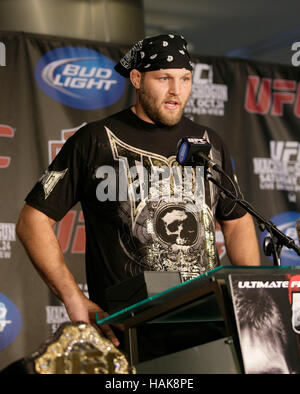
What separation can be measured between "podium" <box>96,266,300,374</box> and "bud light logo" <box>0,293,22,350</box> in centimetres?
210

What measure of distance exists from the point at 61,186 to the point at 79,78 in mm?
1796

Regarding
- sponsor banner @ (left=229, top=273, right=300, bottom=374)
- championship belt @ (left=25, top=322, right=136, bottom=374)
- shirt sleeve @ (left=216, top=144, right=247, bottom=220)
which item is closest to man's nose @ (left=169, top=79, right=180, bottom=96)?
shirt sleeve @ (left=216, top=144, right=247, bottom=220)

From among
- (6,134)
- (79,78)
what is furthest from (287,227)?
(6,134)

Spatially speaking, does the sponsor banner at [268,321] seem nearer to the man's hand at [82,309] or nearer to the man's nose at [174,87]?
the man's hand at [82,309]

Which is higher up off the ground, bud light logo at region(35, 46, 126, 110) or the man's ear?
bud light logo at region(35, 46, 126, 110)

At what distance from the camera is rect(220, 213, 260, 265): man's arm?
9.22 ft

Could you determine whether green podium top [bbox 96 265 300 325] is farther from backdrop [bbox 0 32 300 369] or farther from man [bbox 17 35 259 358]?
backdrop [bbox 0 32 300 369]

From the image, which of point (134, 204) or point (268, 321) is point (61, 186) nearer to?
point (134, 204)

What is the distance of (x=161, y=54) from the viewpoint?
277 cm

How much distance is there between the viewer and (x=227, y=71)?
469 centimetres

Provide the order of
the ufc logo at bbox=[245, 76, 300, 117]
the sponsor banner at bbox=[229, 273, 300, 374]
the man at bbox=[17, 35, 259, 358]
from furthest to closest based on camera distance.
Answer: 1. the ufc logo at bbox=[245, 76, 300, 117]
2. the man at bbox=[17, 35, 259, 358]
3. the sponsor banner at bbox=[229, 273, 300, 374]

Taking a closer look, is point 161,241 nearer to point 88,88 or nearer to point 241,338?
point 241,338

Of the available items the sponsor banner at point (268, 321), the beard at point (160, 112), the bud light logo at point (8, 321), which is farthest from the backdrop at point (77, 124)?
the sponsor banner at point (268, 321)

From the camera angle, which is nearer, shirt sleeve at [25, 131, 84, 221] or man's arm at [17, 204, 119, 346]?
man's arm at [17, 204, 119, 346]
